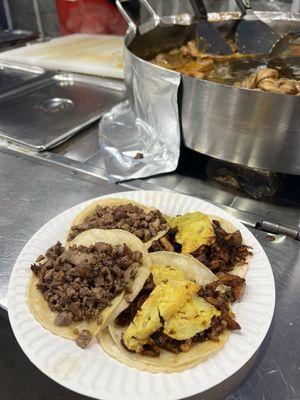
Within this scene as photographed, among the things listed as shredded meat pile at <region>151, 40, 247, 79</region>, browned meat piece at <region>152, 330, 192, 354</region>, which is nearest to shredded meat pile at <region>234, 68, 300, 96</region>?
shredded meat pile at <region>151, 40, 247, 79</region>

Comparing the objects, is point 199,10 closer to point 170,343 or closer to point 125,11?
point 125,11

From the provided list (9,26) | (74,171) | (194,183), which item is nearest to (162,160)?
(194,183)

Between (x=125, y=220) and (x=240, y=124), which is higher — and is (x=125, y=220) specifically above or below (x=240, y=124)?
below

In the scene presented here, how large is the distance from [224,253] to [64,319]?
431 mm

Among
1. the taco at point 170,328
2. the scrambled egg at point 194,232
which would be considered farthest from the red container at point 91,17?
the taco at point 170,328

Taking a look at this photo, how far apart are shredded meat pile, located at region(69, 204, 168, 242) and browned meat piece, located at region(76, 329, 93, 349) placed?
0.97 feet

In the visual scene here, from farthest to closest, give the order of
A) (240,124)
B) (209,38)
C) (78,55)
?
(78,55) < (209,38) < (240,124)

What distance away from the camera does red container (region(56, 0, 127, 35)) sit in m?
2.72

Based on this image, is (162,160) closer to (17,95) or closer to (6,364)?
(6,364)

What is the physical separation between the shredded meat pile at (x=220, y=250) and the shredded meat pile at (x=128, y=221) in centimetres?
4

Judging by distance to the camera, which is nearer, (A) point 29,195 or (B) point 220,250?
(B) point 220,250

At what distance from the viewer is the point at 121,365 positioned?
28.3 inches

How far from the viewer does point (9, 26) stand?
3.53m

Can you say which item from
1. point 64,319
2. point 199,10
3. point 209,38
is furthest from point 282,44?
point 64,319
